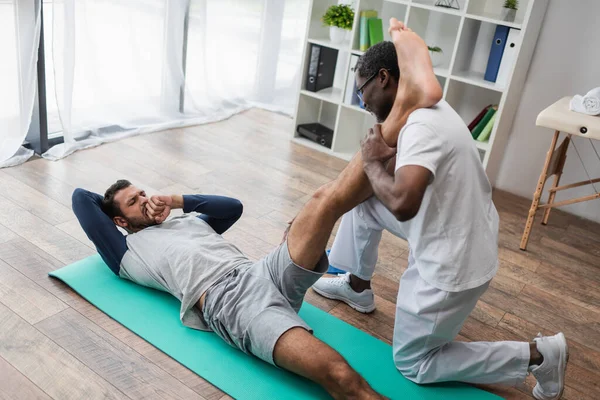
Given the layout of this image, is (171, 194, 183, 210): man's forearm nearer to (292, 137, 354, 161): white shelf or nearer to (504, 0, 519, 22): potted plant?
(292, 137, 354, 161): white shelf

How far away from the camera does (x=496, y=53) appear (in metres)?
3.24

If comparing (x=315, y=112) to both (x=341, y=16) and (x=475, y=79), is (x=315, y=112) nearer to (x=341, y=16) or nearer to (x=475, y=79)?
(x=341, y=16)

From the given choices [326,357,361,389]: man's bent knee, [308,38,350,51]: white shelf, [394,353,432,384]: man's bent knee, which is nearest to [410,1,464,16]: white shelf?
[308,38,350,51]: white shelf

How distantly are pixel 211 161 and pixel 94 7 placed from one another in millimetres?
1064

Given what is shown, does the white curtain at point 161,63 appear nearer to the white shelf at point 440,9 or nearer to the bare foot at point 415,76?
the white shelf at point 440,9

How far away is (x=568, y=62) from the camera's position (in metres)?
3.33

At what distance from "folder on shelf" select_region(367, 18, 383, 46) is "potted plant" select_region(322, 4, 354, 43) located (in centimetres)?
17

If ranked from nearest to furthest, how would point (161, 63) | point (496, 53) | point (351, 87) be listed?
point (496, 53)
point (351, 87)
point (161, 63)

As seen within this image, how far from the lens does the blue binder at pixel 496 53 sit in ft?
10.5

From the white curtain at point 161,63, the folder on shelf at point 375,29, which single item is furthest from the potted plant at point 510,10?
the white curtain at point 161,63

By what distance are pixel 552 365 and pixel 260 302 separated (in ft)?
3.00

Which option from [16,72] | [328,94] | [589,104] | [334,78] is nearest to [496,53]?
[589,104]

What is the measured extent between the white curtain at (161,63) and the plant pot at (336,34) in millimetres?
762

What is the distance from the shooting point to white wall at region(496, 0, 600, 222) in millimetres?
3250
